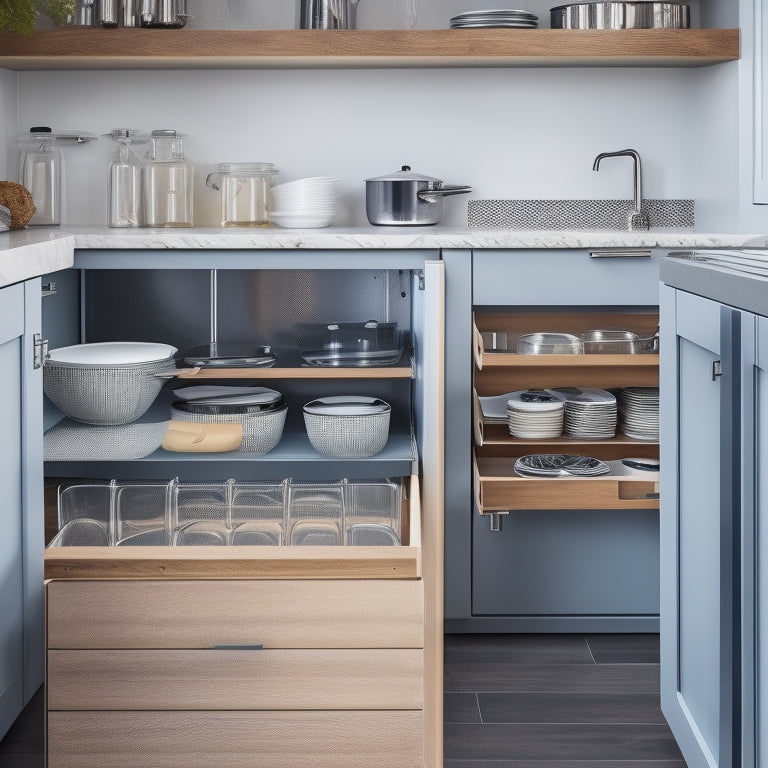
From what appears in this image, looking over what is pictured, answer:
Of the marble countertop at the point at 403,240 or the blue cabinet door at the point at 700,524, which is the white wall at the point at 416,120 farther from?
the blue cabinet door at the point at 700,524

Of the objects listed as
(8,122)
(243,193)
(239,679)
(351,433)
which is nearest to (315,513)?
(351,433)

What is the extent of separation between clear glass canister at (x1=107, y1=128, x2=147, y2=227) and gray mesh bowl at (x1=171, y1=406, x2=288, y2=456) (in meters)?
0.64

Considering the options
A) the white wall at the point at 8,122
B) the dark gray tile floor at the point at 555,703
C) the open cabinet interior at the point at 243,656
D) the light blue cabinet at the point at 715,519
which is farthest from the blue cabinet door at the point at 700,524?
the white wall at the point at 8,122

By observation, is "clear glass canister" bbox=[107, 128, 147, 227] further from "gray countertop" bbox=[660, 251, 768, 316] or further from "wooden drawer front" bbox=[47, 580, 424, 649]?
"gray countertop" bbox=[660, 251, 768, 316]

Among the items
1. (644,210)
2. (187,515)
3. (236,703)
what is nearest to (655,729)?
(236,703)

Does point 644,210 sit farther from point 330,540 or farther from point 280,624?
point 280,624

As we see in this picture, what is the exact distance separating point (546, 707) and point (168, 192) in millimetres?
1621

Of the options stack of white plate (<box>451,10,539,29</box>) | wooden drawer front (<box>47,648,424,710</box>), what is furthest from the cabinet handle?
wooden drawer front (<box>47,648,424,710</box>)

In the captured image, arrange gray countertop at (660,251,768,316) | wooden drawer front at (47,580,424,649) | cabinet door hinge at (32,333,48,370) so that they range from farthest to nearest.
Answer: cabinet door hinge at (32,333,48,370)
wooden drawer front at (47,580,424,649)
gray countertop at (660,251,768,316)

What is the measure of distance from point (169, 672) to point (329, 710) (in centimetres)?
26

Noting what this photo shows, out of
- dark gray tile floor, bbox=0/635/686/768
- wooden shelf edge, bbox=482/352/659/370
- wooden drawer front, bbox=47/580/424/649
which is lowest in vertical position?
dark gray tile floor, bbox=0/635/686/768

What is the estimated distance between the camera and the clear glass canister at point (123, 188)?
2.76 m

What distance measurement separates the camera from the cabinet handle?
7.62ft

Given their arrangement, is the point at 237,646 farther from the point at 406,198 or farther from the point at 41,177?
the point at 41,177
